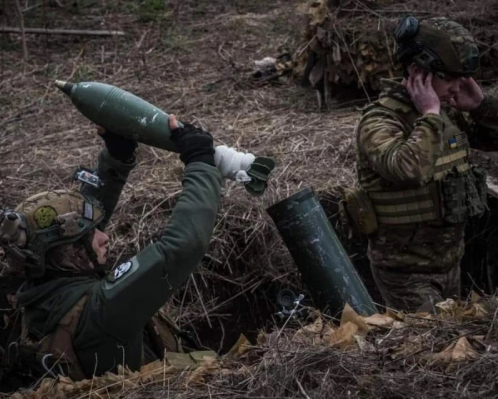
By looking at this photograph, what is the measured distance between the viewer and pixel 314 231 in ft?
15.3

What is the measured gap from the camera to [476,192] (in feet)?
16.0

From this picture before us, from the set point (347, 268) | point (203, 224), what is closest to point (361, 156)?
point (347, 268)

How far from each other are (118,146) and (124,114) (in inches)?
8.1

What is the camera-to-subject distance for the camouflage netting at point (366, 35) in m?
7.78

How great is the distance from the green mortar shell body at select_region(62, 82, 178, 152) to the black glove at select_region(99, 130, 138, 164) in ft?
0.20

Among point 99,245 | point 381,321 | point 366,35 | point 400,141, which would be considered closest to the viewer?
point 381,321

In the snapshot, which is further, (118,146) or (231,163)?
(118,146)

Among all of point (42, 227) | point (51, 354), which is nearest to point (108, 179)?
point (42, 227)

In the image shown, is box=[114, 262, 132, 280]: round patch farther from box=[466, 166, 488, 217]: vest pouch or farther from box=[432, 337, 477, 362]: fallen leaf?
box=[466, 166, 488, 217]: vest pouch

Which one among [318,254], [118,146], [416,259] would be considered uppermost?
[118,146]

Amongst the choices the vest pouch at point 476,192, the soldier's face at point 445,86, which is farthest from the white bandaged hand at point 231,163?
the vest pouch at point 476,192

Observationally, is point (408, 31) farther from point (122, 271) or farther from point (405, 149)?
point (122, 271)

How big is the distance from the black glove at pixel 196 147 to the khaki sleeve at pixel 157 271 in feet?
0.43

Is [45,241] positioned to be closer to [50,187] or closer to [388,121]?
[388,121]
